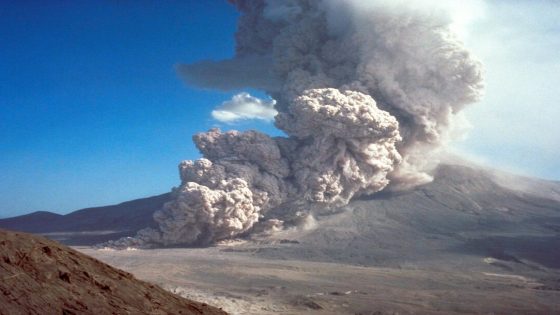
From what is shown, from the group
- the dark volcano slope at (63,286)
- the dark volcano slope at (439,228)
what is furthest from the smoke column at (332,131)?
the dark volcano slope at (63,286)

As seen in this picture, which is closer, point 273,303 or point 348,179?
point 273,303

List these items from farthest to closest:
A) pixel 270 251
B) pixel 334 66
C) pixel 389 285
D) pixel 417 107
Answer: pixel 334 66
pixel 417 107
pixel 270 251
pixel 389 285

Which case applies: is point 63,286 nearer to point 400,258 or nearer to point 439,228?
point 400,258

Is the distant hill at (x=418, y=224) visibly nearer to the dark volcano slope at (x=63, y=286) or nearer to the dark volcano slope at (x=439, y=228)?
the dark volcano slope at (x=439, y=228)

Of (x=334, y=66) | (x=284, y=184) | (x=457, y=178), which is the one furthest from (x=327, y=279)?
(x=457, y=178)

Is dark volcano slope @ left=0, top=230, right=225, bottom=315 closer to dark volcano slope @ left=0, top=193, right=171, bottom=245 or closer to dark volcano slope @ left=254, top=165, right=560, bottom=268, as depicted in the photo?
dark volcano slope @ left=254, top=165, right=560, bottom=268

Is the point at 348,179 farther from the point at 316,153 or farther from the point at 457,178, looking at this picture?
the point at 457,178

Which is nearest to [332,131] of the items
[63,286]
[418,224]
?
[418,224]
